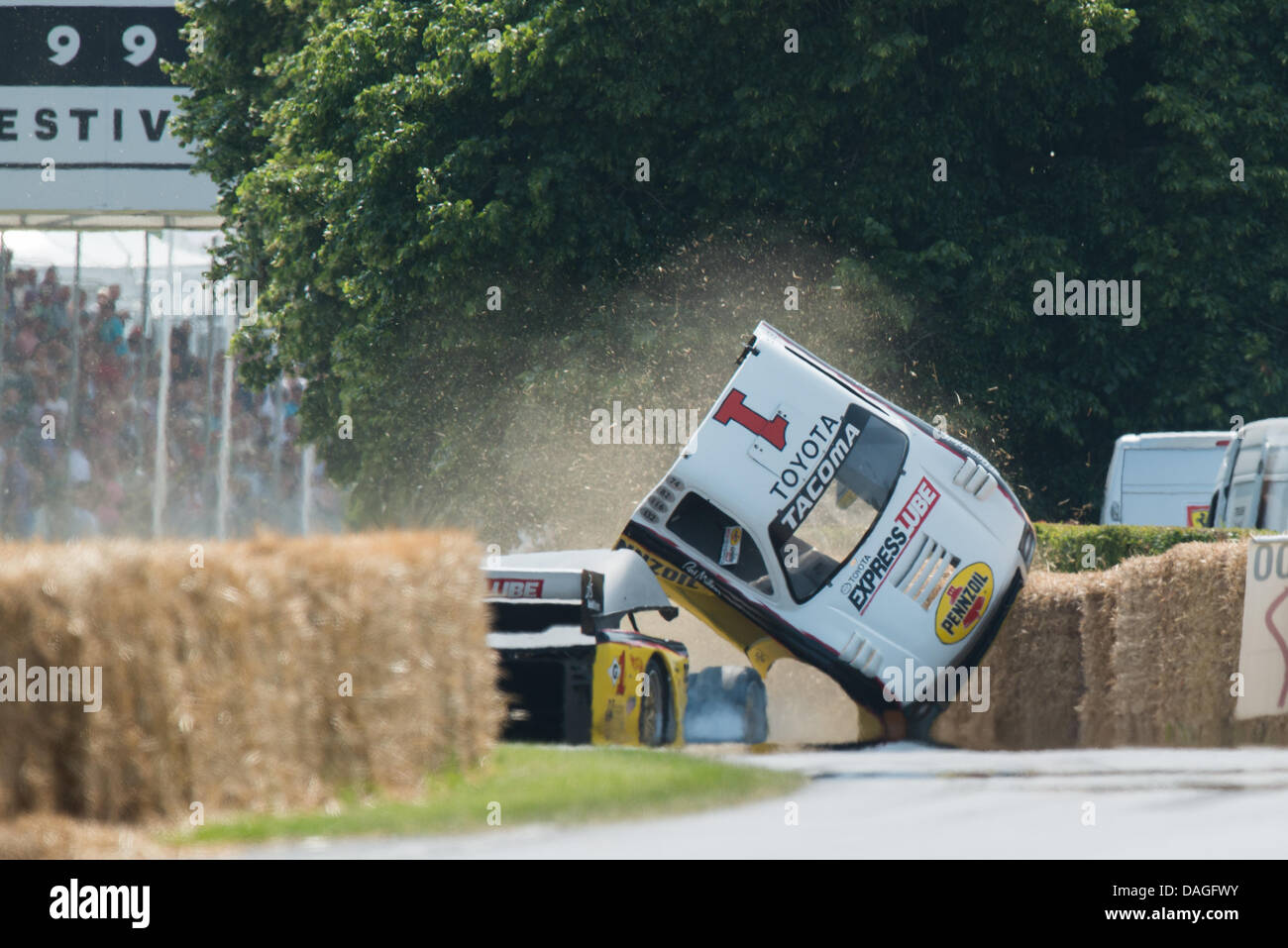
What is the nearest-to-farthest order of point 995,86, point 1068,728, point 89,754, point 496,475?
point 89,754
point 1068,728
point 995,86
point 496,475

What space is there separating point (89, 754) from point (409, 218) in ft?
54.1

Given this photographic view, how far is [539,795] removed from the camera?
29.0 ft

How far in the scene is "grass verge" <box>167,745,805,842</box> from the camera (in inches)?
316

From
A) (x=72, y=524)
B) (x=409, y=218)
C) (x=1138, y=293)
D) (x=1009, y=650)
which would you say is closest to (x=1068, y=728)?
(x=1009, y=650)

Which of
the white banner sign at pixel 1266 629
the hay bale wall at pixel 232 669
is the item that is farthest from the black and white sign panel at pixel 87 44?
the hay bale wall at pixel 232 669

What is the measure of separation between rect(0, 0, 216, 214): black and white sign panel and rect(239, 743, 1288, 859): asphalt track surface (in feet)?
108

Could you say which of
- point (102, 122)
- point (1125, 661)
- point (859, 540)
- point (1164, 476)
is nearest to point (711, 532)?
point (859, 540)

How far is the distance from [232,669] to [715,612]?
5964mm

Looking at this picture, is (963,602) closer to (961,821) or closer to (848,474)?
(848,474)

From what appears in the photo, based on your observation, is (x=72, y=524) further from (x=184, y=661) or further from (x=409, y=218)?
(x=184, y=661)

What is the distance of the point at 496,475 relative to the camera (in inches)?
1002

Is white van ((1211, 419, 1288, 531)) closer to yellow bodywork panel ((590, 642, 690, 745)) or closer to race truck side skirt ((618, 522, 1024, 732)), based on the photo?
race truck side skirt ((618, 522, 1024, 732))

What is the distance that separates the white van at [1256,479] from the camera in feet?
52.2

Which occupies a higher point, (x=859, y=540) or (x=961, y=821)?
(x=859, y=540)
